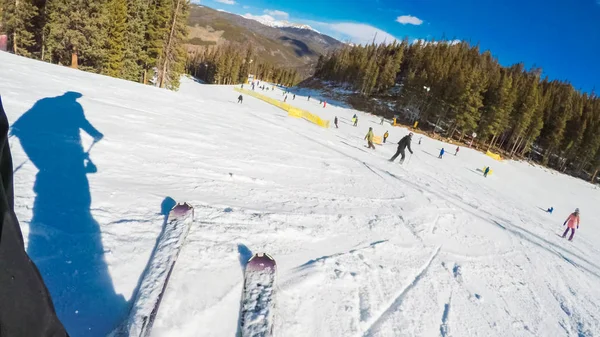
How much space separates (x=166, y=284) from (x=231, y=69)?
104 meters

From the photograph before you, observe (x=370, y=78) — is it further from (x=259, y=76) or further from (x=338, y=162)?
(x=338, y=162)

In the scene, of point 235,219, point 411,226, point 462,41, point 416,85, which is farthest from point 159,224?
point 462,41

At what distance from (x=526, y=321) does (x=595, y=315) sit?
245 centimetres

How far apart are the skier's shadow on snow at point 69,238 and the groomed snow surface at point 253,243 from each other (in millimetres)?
16

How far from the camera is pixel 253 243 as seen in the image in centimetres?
463

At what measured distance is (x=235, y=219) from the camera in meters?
5.13

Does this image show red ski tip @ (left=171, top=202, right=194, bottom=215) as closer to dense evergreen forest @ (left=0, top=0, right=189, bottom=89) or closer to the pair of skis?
the pair of skis

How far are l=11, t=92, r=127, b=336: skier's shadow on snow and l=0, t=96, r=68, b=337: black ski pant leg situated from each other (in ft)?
7.86

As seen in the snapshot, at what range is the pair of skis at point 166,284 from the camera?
110 inches

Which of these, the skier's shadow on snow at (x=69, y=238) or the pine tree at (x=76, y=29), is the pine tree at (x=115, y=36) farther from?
the skier's shadow on snow at (x=69, y=238)

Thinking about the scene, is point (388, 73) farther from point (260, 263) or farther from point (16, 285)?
point (16, 285)

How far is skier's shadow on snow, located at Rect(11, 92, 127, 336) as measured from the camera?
9.47 ft

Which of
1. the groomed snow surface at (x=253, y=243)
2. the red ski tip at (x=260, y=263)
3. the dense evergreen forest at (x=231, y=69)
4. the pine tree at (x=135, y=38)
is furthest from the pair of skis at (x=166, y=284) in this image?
the dense evergreen forest at (x=231, y=69)

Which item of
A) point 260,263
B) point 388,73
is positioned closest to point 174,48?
point 260,263
